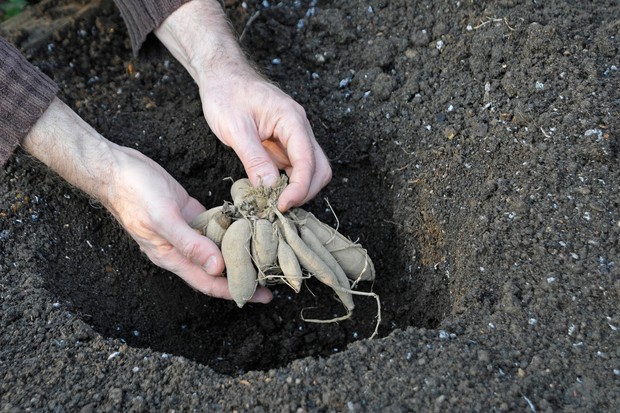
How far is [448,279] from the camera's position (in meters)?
2.21

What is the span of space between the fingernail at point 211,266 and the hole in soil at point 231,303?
0.40 metres

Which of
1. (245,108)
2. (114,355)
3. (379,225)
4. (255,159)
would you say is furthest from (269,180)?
(114,355)

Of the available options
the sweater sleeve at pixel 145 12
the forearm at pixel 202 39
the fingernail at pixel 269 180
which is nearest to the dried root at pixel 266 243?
the fingernail at pixel 269 180

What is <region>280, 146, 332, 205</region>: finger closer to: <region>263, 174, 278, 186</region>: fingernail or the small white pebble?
<region>263, 174, 278, 186</region>: fingernail

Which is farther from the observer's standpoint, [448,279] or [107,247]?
[107,247]

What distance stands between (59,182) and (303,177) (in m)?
0.91

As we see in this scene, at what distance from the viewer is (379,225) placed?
252 centimetres

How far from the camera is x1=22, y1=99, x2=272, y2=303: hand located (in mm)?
2042

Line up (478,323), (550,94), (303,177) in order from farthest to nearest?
(550,94) → (303,177) → (478,323)

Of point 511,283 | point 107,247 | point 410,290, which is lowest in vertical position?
point 107,247

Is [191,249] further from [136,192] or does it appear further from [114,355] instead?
[114,355]

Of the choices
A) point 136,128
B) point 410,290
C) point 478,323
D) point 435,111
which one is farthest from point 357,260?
point 136,128

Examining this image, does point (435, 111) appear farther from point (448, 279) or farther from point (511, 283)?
point (511, 283)

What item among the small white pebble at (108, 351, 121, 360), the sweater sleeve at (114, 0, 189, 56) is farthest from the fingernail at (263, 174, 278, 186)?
the sweater sleeve at (114, 0, 189, 56)
